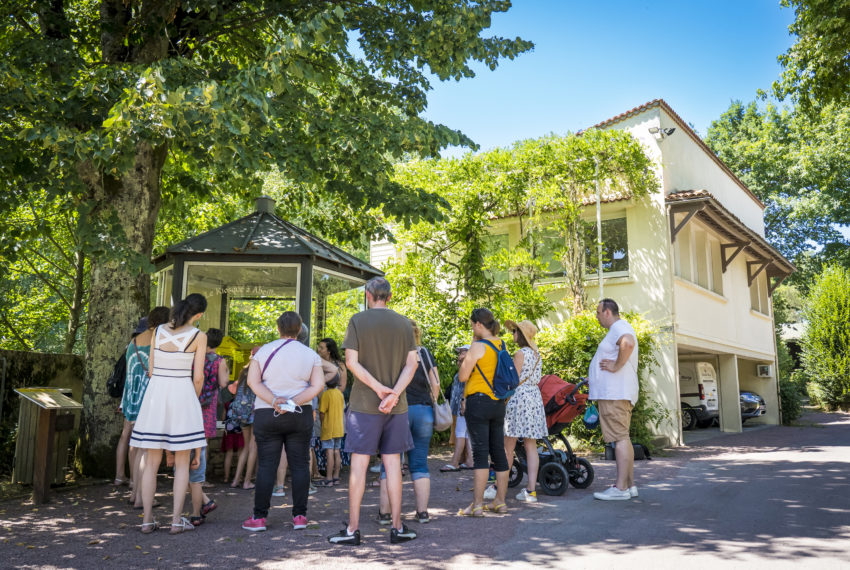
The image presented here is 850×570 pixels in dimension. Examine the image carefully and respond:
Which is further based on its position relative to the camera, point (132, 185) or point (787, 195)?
point (787, 195)

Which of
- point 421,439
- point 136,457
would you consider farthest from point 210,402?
point 421,439

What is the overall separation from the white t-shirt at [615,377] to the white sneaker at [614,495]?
0.94 meters

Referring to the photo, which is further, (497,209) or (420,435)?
(497,209)

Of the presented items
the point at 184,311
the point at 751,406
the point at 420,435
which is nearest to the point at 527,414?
the point at 420,435

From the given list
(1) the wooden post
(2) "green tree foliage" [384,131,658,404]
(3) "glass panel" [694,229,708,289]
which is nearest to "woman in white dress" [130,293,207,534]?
(1) the wooden post

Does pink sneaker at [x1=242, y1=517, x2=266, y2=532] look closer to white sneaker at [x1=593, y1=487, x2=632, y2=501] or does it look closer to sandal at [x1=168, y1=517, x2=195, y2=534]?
sandal at [x1=168, y1=517, x2=195, y2=534]

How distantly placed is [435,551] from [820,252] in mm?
36070

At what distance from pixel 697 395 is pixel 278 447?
52.6 feet

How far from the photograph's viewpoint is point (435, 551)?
4887 millimetres

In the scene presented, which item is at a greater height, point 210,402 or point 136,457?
point 210,402

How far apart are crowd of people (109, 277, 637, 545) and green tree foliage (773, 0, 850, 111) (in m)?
6.75

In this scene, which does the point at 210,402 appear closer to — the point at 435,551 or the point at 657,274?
the point at 435,551

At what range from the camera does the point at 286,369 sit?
5.43m

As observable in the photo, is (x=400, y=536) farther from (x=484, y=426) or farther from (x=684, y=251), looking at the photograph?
(x=684, y=251)
